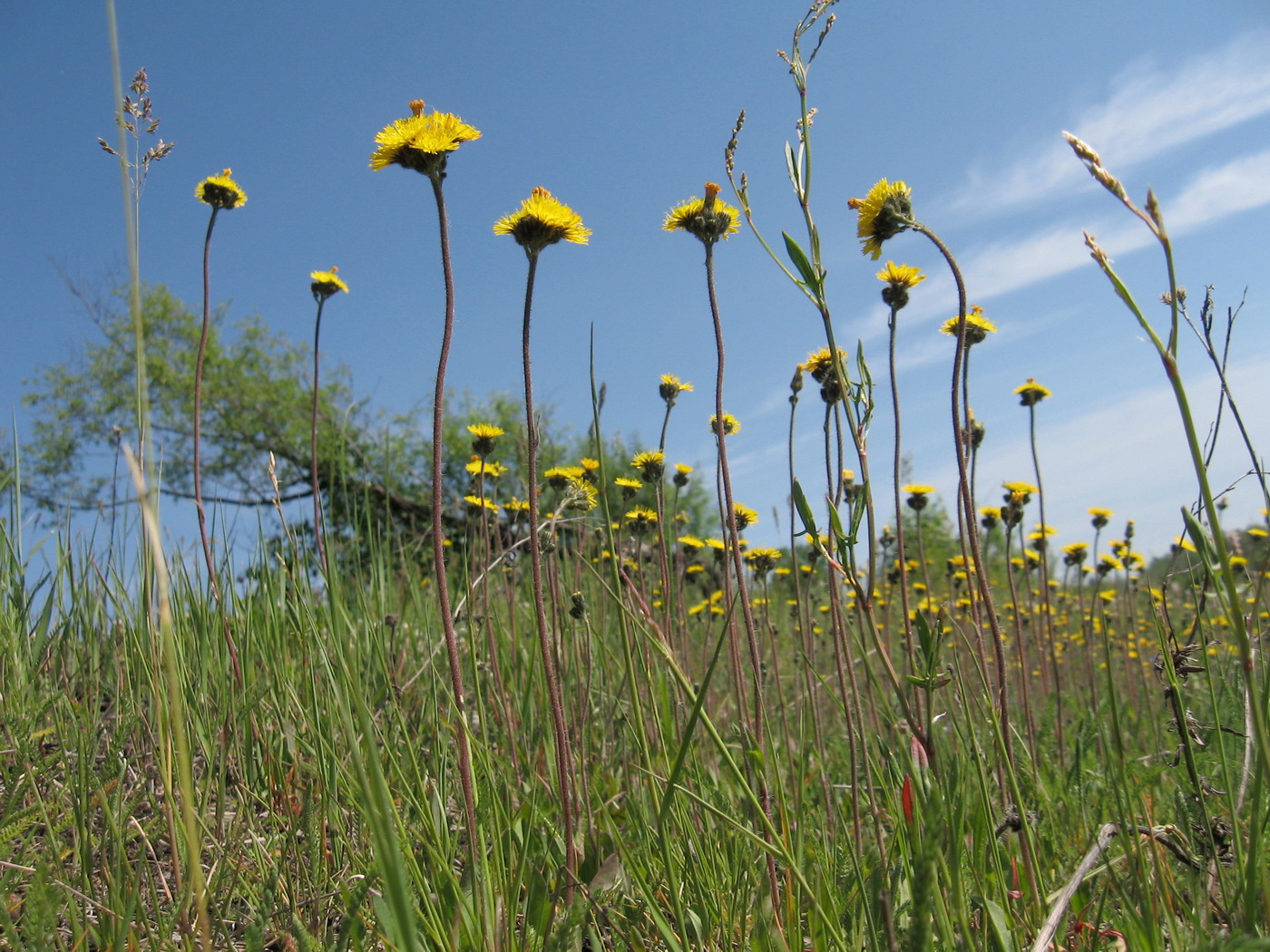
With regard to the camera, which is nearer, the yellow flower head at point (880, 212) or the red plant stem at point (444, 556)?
the red plant stem at point (444, 556)

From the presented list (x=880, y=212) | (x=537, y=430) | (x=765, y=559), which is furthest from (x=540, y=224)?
(x=765, y=559)

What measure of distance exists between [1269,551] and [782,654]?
18.5ft

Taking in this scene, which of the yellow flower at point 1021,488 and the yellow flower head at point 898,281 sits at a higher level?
the yellow flower head at point 898,281

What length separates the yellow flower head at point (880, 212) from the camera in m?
1.47

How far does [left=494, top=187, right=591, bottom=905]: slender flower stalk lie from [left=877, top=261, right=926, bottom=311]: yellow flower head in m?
1.02

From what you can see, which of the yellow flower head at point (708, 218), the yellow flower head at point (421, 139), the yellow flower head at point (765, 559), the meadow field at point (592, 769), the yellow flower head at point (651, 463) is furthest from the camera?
the yellow flower head at point (765, 559)

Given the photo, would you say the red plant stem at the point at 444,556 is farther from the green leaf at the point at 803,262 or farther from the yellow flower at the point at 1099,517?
the yellow flower at the point at 1099,517

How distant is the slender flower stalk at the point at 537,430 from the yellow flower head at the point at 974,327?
1.47 meters

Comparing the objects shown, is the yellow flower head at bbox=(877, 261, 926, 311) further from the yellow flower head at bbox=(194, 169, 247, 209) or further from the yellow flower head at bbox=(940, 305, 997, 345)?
the yellow flower head at bbox=(194, 169, 247, 209)

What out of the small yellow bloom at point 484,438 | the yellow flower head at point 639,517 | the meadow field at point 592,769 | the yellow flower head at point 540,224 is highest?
the yellow flower head at point 540,224

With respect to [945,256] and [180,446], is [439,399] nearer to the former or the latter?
[945,256]

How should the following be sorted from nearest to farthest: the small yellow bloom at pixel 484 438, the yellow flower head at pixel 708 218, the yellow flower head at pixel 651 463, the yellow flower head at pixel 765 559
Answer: the yellow flower head at pixel 708 218 → the yellow flower head at pixel 651 463 → the small yellow bloom at pixel 484 438 → the yellow flower head at pixel 765 559

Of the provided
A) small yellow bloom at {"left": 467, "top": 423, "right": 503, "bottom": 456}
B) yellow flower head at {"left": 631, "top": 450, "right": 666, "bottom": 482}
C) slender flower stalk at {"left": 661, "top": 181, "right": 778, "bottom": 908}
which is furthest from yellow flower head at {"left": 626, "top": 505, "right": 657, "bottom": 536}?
slender flower stalk at {"left": 661, "top": 181, "right": 778, "bottom": 908}

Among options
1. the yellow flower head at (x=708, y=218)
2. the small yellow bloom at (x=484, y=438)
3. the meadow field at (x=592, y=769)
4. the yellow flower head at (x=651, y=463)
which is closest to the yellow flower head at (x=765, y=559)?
the meadow field at (x=592, y=769)
